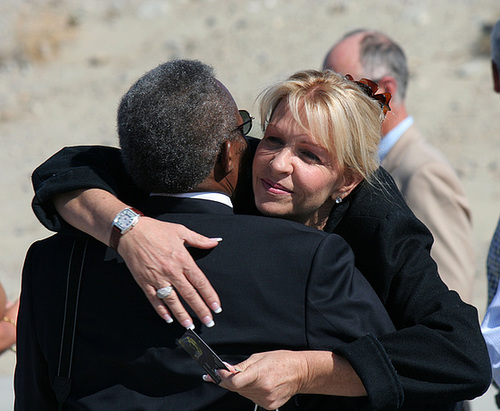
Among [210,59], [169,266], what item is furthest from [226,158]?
[210,59]

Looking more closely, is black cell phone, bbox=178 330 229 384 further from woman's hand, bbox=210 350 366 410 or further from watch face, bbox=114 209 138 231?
watch face, bbox=114 209 138 231

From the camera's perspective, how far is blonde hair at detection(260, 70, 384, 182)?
6.73 feet

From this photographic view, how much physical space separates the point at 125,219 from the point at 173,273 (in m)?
0.21

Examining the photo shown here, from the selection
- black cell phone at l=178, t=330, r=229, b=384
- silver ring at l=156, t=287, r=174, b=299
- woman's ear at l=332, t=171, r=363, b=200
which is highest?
woman's ear at l=332, t=171, r=363, b=200

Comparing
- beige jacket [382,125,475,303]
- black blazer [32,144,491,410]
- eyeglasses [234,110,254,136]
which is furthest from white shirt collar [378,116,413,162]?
eyeglasses [234,110,254,136]

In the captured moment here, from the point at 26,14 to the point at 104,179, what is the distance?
15.0m

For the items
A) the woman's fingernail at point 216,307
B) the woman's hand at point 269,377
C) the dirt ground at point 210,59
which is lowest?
the dirt ground at point 210,59

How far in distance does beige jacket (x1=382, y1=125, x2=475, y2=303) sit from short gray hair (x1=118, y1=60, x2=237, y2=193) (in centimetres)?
176

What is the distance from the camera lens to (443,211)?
11.3 ft

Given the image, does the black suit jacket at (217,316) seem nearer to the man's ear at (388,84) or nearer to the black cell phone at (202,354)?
the black cell phone at (202,354)

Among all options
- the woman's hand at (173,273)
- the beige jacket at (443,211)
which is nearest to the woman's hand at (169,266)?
the woman's hand at (173,273)

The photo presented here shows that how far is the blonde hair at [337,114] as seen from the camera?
205 centimetres

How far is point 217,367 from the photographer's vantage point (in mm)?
1683

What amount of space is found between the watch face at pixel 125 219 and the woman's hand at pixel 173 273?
7 cm
